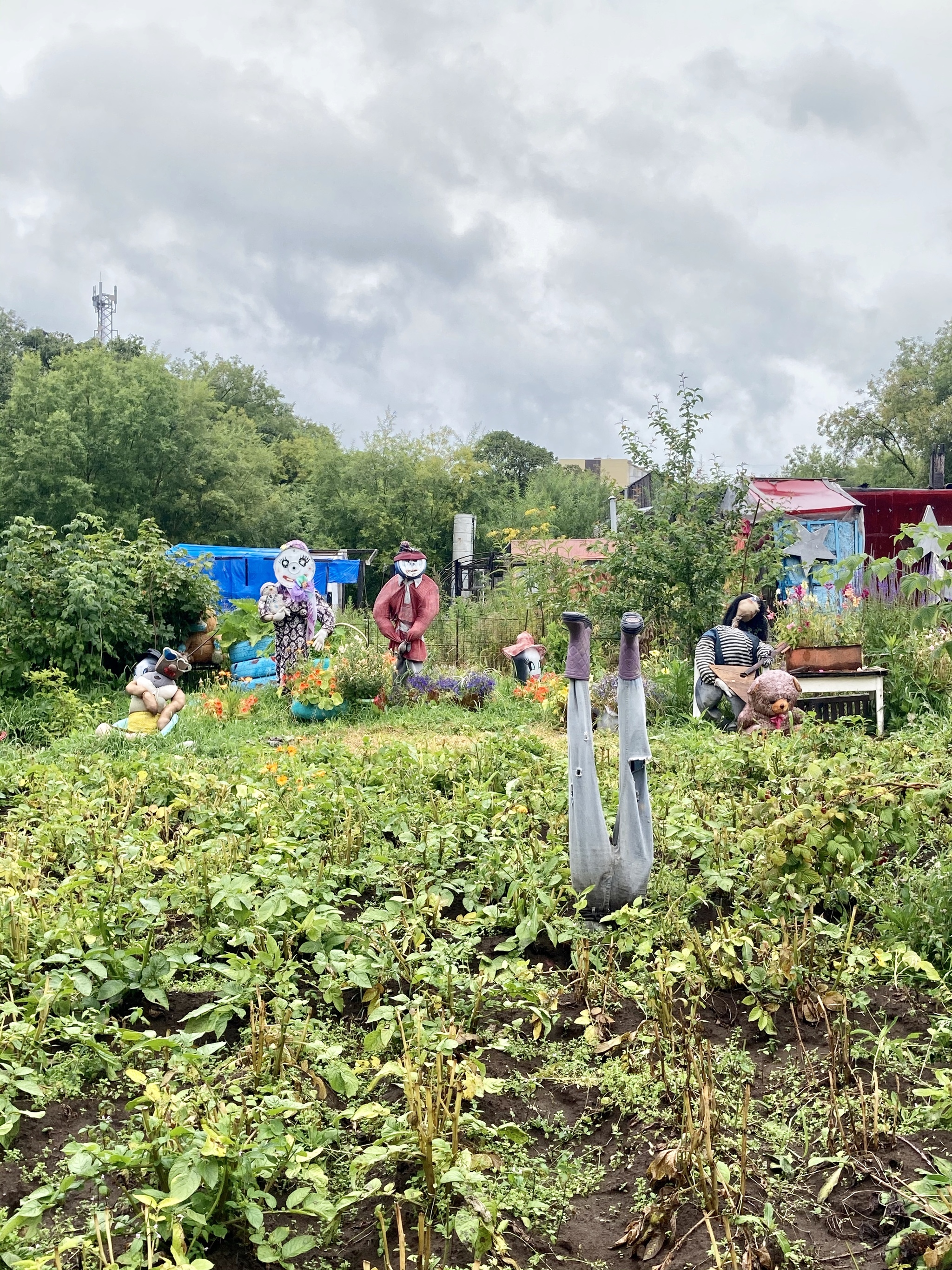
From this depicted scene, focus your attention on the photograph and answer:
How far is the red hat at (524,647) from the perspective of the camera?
446 inches

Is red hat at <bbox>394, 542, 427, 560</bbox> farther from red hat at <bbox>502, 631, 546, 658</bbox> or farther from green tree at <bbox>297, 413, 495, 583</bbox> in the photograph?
green tree at <bbox>297, 413, 495, 583</bbox>

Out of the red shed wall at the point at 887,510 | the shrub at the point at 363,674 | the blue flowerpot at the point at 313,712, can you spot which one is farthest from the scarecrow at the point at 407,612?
the red shed wall at the point at 887,510

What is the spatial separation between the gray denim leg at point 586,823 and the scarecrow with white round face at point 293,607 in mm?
7608

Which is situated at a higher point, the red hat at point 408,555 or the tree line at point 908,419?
the tree line at point 908,419

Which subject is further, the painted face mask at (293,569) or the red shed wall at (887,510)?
the red shed wall at (887,510)

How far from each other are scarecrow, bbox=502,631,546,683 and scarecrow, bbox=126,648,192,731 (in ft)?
11.6

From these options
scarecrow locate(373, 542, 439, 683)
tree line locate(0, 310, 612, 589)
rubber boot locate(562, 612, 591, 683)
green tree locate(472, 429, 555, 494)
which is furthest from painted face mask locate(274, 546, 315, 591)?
green tree locate(472, 429, 555, 494)

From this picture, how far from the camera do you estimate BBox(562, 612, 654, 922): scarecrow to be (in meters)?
3.78

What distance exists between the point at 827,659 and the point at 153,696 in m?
5.95

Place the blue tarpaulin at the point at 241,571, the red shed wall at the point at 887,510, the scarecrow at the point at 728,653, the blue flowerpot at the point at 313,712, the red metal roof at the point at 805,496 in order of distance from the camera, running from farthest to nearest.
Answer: the red shed wall at the point at 887,510
the red metal roof at the point at 805,496
the blue tarpaulin at the point at 241,571
the blue flowerpot at the point at 313,712
the scarecrow at the point at 728,653

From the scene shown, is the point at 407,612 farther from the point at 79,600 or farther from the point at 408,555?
the point at 79,600

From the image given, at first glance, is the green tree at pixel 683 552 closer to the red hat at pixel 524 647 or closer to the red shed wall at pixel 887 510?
the red hat at pixel 524 647

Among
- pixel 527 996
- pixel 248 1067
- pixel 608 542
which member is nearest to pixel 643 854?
pixel 527 996

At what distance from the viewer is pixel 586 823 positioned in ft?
12.3
